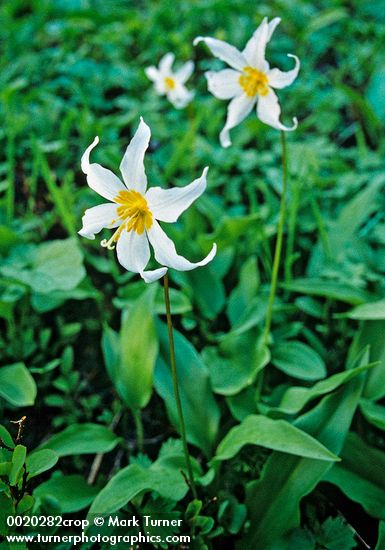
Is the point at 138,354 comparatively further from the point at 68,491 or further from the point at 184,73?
the point at 184,73

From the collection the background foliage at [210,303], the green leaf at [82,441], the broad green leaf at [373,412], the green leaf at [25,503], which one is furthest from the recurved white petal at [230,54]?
the green leaf at [25,503]

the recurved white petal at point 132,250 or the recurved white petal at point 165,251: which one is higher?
the recurved white petal at point 165,251

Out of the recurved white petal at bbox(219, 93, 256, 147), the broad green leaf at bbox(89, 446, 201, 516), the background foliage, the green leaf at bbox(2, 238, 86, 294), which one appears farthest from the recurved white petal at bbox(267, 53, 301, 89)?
the broad green leaf at bbox(89, 446, 201, 516)

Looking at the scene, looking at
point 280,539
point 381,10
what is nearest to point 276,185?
point 280,539

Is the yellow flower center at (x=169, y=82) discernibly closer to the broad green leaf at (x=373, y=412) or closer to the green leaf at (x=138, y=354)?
the green leaf at (x=138, y=354)

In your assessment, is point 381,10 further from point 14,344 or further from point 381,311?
point 14,344

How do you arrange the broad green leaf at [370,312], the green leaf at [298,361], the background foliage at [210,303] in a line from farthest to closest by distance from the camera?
the green leaf at [298,361] → the broad green leaf at [370,312] → the background foliage at [210,303]

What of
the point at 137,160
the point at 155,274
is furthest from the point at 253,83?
the point at 155,274
